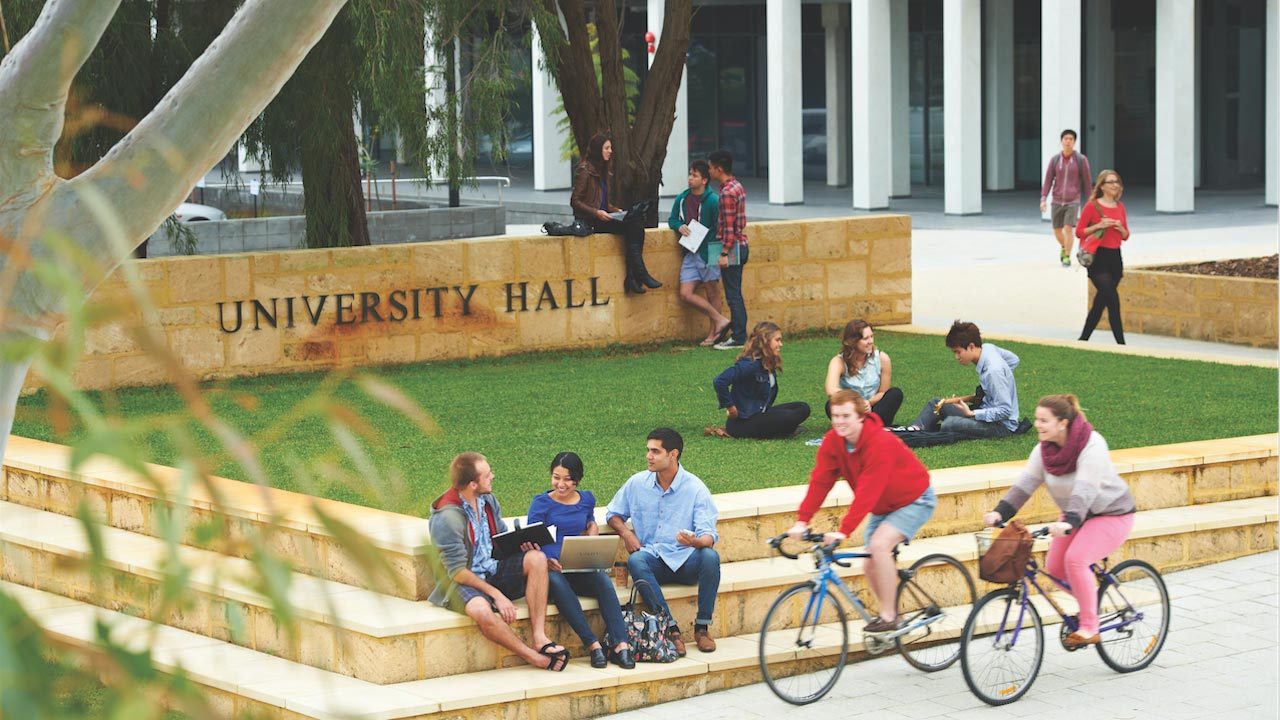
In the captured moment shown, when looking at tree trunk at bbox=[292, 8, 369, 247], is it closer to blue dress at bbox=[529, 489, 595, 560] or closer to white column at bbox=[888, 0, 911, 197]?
blue dress at bbox=[529, 489, 595, 560]

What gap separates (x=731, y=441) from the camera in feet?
40.3

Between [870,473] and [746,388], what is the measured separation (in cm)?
368

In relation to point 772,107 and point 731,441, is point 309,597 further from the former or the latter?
point 772,107

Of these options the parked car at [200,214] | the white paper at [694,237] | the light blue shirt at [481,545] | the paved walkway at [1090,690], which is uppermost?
the parked car at [200,214]

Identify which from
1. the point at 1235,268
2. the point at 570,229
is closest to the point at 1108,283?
the point at 1235,268

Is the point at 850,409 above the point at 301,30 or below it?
below

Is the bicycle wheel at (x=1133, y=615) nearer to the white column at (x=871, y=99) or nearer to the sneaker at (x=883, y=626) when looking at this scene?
the sneaker at (x=883, y=626)

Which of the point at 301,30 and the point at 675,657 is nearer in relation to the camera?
the point at 301,30

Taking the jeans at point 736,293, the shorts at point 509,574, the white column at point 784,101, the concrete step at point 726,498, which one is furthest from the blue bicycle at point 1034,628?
the white column at point 784,101

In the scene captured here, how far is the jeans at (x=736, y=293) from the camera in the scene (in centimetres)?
1695

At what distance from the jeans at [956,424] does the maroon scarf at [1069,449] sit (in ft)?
11.5

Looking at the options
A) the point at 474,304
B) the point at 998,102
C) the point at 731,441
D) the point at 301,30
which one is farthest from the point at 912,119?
the point at 301,30

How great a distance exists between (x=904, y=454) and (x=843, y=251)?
393 inches

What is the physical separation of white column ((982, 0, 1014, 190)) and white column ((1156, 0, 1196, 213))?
310 inches
